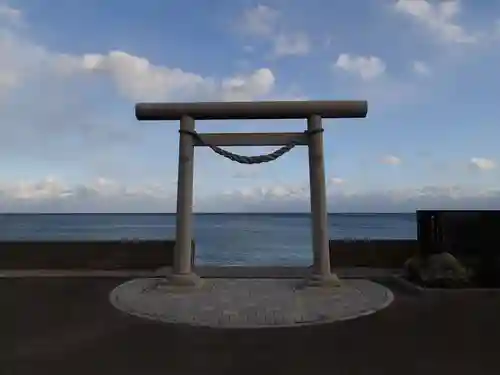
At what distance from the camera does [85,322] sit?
5391mm

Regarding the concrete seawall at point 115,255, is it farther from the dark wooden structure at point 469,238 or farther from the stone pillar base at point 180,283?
the stone pillar base at point 180,283

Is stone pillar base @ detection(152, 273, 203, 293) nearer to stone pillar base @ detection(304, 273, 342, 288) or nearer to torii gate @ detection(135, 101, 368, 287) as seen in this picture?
torii gate @ detection(135, 101, 368, 287)

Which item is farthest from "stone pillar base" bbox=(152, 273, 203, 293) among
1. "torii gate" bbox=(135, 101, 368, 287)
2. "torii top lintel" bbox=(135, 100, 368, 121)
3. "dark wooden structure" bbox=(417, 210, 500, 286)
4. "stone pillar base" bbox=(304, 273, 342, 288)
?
"dark wooden structure" bbox=(417, 210, 500, 286)

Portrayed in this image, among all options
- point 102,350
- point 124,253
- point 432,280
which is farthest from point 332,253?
point 102,350

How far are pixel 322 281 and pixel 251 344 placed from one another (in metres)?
3.39

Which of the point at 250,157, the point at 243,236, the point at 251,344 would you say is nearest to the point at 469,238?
the point at 250,157

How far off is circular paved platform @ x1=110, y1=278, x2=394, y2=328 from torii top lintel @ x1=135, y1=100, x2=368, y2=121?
309 cm

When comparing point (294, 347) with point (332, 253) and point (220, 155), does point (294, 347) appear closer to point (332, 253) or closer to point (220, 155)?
point (220, 155)

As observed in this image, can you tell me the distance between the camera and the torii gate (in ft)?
25.9

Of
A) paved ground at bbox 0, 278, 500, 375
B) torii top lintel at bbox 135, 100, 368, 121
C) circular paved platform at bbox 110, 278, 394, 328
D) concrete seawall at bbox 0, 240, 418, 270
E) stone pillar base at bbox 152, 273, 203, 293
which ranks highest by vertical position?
torii top lintel at bbox 135, 100, 368, 121

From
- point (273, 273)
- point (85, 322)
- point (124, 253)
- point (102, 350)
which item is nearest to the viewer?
point (102, 350)

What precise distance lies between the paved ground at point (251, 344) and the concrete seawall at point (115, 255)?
156 inches

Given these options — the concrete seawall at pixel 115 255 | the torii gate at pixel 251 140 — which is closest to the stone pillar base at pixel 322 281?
the torii gate at pixel 251 140

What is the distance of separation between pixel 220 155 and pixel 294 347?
185 inches
